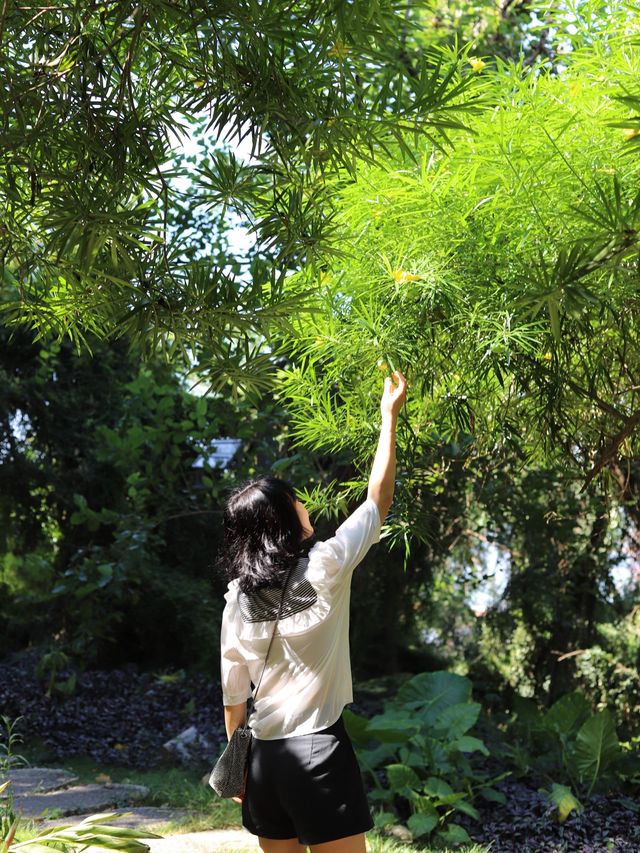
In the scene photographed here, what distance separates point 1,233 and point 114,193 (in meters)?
0.36

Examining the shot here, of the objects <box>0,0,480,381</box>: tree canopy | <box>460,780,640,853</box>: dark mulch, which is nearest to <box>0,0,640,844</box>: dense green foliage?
<box>0,0,480,381</box>: tree canopy

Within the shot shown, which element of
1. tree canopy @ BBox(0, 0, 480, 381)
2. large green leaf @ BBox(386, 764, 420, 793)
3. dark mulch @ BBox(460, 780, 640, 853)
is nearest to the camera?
tree canopy @ BBox(0, 0, 480, 381)

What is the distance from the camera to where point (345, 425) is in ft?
8.70

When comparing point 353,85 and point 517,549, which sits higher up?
point 353,85

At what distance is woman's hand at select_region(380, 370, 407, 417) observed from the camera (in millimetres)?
2082

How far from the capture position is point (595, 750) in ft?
16.5

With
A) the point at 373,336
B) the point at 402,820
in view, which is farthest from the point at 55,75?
the point at 402,820

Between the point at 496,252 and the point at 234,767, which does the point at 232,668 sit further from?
the point at 496,252

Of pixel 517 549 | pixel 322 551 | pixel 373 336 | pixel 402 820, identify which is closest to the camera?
pixel 322 551

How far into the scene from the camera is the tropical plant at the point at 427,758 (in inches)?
178

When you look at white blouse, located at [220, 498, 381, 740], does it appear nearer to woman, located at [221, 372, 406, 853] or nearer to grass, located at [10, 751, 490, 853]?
woman, located at [221, 372, 406, 853]

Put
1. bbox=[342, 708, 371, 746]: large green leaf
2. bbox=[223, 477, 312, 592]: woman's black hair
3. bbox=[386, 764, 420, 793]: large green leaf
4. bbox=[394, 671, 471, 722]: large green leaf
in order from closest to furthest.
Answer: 1. bbox=[223, 477, 312, 592]: woman's black hair
2. bbox=[386, 764, 420, 793]: large green leaf
3. bbox=[342, 708, 371, 746]: large green leaf
4. bbox=[394, 671, 471, 722]: large green leaf

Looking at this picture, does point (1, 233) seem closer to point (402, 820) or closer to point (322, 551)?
point (322, 551)

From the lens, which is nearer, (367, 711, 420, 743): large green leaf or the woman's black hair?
the woman's black hair
